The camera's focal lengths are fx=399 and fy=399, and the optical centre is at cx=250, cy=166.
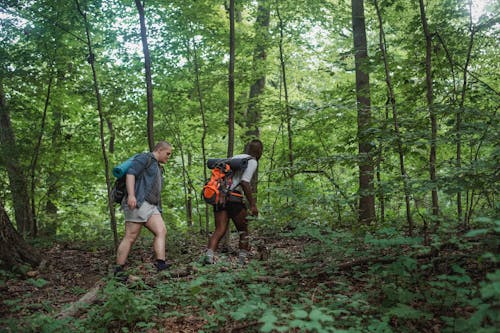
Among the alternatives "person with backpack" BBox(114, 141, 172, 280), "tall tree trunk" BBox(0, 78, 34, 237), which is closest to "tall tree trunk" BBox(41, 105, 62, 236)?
"tall tree trunk" BBox(0, 78, 34, 237)

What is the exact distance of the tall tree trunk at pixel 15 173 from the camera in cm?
888

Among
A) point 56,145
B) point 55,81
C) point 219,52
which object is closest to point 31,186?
point 56,145

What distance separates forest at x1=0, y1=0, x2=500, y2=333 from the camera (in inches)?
149

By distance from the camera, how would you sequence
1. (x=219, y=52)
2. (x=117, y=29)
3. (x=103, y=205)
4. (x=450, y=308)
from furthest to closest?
1. (x=103, y=205)
2. (x=219, y=52)
3. (x=117, y=29)
4. (x=450, y=308)

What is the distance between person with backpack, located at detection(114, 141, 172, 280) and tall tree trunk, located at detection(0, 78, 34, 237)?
4.57 metres

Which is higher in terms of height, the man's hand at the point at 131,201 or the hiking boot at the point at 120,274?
the man's hand at the point at 131,201

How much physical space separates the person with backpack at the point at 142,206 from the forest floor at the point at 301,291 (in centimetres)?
33

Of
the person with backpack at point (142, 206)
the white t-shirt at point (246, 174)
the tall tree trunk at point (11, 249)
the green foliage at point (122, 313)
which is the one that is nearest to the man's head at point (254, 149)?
the white t-shirt at point (246, 174)

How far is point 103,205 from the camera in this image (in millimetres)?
14391

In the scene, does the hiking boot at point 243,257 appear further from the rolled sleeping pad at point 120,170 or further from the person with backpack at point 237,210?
the rolled sleeping pad at point 120,170

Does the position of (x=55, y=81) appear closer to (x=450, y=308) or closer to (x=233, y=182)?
(x=233, y=182)

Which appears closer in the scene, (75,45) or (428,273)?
(428,273)

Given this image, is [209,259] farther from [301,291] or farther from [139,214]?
[301,291]

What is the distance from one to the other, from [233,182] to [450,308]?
3.82m
